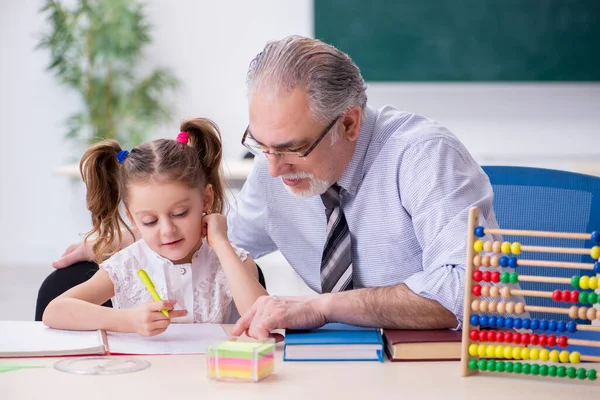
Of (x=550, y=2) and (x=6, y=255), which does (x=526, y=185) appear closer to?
(x=550, y=2)

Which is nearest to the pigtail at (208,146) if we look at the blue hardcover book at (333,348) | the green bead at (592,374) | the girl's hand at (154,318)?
the girl's hand at (154,318)

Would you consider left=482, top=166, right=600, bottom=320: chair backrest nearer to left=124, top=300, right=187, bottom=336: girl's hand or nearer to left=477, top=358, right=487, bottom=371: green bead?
left=477, top=358, right=487, bottom=371: green bead

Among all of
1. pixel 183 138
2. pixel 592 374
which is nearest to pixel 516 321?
pixel 592 374

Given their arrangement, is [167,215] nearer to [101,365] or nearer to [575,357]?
[101,365]

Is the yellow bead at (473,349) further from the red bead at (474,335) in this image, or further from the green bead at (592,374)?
the green bead at (592,374)

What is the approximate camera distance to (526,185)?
2.17 m

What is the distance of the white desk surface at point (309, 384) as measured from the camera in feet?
4.48

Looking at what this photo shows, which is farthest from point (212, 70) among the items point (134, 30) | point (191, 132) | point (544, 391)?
point (544, 391)

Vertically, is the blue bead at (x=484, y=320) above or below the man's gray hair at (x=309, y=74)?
below

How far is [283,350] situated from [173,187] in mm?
550

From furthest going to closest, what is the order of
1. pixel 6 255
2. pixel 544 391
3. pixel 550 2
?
pixel 6 255 < pixel 550 2 < pixel 544 391

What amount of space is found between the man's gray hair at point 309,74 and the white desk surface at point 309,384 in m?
0.68

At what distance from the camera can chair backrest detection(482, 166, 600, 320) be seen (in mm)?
2084

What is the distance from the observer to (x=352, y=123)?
2055 mm
